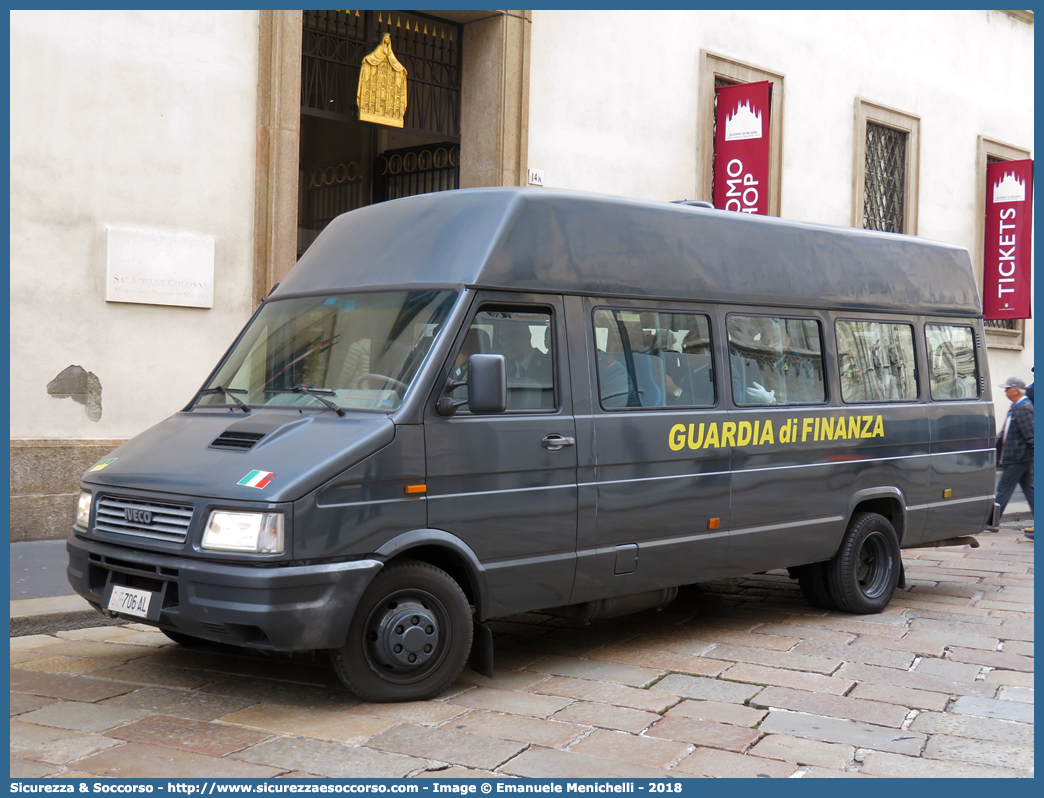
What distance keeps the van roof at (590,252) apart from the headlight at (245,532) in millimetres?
1472

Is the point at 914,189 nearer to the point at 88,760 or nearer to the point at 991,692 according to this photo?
the point at 991,692

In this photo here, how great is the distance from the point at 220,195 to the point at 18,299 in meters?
2.16

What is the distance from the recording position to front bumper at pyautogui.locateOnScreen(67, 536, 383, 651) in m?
4.78

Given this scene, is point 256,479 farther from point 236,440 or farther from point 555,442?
point 555,442

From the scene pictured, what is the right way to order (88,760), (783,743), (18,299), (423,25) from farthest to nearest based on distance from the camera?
1. (423,25)
2. (18,299)
3. (783,743)
4. (88,760)

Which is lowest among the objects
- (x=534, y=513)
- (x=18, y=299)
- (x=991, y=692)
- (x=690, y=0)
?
(x=991, y=692)

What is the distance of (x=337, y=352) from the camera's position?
5.64m

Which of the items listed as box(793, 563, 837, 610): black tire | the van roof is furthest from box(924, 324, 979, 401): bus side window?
box(793, 563, 837, 610): black tire

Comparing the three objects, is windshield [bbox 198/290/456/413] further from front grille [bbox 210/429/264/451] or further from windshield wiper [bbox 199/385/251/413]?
front grille [bbox 210/429/264/451]

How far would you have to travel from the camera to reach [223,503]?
4891 mm

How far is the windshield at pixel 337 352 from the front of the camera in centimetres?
539

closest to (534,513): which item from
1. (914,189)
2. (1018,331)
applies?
(914,189)

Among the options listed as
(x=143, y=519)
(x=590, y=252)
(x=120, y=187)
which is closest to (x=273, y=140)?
(x=120, y=187)

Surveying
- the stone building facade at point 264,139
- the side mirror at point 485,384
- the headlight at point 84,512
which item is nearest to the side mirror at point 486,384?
the side mirror at point 485,384
